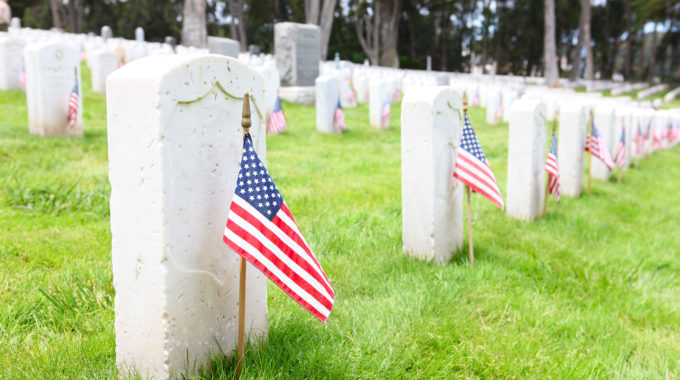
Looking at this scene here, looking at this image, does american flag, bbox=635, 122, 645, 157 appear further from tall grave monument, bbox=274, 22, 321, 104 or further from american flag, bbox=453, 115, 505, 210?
american flag, bbox=453, 115, 505, 210

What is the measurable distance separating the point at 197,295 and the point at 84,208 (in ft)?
10.1

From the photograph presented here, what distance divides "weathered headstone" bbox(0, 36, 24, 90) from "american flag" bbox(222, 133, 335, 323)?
35.9 feet

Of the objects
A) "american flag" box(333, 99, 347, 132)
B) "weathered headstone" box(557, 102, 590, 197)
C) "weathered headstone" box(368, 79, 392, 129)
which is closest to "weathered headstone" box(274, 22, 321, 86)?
"weathered headstone" box(368, 79, 392, 129)

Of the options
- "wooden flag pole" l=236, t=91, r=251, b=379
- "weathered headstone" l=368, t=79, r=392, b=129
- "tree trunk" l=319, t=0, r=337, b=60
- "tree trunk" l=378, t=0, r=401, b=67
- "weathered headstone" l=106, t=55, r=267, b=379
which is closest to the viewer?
"weathered headstone" l=106, t=55, r=267, b=379

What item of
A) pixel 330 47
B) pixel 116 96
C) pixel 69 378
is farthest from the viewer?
pixel 330 47

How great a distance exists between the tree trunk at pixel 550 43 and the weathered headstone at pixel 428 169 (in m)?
28.6

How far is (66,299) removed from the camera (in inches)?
117

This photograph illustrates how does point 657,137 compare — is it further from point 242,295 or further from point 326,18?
point 326,18

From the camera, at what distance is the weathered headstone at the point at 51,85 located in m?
7.22

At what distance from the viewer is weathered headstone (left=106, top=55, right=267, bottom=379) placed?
2096 millimetres

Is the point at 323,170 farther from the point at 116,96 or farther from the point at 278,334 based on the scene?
the point at 116,96

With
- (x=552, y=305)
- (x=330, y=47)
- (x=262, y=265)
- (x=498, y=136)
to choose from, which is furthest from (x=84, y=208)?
(x=330, y=47)

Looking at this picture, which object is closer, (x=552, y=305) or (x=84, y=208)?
(x=552, y=305)

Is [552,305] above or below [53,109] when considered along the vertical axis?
below
